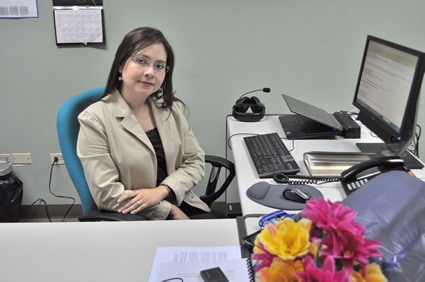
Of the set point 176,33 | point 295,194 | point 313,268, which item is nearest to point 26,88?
point 176,33

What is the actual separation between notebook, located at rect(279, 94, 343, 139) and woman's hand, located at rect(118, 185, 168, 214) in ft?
2.48

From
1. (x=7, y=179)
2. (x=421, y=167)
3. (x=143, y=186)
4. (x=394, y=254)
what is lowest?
(x=7, y=179)

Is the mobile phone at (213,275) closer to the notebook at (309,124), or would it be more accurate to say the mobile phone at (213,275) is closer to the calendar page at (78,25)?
the notebook at (309,124)

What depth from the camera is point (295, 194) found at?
1.30 m

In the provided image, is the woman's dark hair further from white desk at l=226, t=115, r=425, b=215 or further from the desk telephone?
the desk telephone

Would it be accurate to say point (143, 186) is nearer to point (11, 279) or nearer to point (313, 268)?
point (11, 279)

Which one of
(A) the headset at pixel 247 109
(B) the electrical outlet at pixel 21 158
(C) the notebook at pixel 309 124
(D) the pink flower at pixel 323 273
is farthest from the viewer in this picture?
(B) the electrical outlet at pixel 21 158

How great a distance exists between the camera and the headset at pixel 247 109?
215 cm

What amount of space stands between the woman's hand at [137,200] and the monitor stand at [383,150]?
36.7 inches

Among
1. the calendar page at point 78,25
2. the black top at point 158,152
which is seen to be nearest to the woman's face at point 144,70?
the black top at point 158,152

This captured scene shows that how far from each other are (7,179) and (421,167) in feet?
7.45

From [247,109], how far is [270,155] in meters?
0.62

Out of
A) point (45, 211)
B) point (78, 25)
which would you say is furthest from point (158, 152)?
point (45, 211)

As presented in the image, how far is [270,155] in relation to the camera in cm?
163
